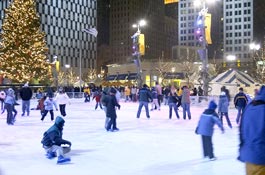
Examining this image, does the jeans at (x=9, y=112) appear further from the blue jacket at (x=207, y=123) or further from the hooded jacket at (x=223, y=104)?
the blue jacket at (x=207, y=123)

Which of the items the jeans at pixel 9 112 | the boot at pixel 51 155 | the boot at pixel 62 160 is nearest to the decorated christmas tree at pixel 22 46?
the jeans at pixel 9 112

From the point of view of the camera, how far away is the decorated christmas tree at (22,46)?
3922 cm

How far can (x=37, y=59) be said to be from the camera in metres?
40.0

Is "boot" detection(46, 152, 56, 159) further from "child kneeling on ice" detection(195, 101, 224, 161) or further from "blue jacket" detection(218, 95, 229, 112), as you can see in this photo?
"blue jacket" detection(218, 95, 229, 112)

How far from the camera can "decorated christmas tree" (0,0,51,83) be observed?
3922 cm

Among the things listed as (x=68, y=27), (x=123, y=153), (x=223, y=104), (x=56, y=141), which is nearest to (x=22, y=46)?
(x=223, y=104)

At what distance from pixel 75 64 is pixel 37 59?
6095 cm

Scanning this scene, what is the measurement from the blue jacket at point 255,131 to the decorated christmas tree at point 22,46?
37214 millimetres

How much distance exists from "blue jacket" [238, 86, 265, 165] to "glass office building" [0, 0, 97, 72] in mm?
89316

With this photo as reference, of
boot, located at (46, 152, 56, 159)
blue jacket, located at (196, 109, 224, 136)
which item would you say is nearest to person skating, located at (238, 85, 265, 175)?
blue jacket, located at (196, 109, 224, 136)

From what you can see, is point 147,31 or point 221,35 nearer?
point 221,35

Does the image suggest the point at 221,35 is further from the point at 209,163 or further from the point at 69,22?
the point at 209,163

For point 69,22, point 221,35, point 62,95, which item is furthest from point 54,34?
point 62,95

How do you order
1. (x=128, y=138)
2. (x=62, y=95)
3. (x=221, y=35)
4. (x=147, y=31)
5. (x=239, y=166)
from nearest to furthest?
(x=239, y=166)
(x=128, y=138)
(x=62, y=95)
(x=221, y=35)
(x=147, y=31)
